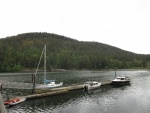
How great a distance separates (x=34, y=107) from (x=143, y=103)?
3085 centimetres

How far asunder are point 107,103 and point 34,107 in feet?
68.8

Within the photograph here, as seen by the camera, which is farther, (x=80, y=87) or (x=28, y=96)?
(x=80, y=87)

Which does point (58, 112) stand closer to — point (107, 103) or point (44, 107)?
point (44, 107)

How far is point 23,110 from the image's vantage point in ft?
161

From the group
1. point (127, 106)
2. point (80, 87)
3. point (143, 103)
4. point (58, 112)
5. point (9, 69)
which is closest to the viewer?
point (58, 112)

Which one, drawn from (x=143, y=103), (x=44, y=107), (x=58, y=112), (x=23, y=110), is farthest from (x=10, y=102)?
(x=143, y=103)

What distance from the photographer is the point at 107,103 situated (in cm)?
5912

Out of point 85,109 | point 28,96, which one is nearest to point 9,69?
point 28,96

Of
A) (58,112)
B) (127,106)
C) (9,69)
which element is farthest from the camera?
(9,69)

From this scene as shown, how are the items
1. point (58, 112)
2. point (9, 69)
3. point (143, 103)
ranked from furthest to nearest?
point (9, 69)
point (143, 103)
point (58, 112)

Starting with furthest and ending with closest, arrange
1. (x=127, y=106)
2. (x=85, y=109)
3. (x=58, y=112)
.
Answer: (x=127, y=106) → (x=85, y=109) → (x=58, y=112)

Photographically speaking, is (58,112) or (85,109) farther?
(85,109)

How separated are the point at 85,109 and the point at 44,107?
10438 millimetres

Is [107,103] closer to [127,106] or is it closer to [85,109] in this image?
[127,106]
